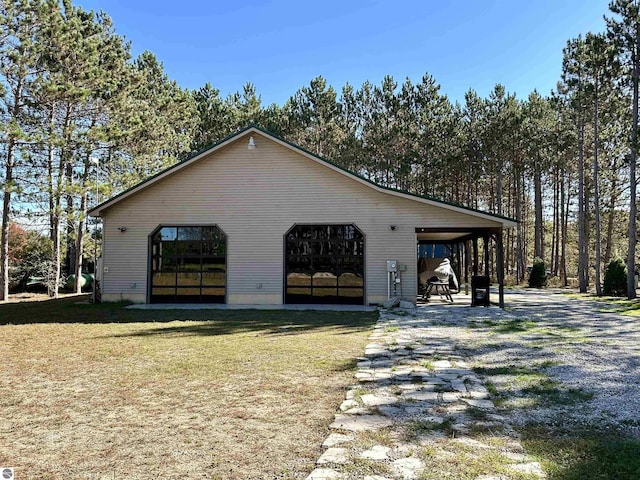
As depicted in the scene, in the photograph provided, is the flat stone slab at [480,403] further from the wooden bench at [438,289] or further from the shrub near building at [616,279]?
the shrub near building at [616,279]

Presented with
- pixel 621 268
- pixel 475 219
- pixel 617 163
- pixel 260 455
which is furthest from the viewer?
pixel 617 163

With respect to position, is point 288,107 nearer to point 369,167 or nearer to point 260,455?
point 369,167

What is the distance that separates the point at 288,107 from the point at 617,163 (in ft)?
59.6

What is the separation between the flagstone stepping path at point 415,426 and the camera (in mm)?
2834

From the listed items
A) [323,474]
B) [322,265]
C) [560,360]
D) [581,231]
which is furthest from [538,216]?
[323,474]

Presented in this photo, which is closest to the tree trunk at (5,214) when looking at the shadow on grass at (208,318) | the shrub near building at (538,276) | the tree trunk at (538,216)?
the shadow on grass at (208,318)

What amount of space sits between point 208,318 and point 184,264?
406cm

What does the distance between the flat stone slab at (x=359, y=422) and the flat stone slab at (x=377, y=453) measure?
1.12 feet

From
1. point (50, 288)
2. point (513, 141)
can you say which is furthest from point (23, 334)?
point (513, 141)

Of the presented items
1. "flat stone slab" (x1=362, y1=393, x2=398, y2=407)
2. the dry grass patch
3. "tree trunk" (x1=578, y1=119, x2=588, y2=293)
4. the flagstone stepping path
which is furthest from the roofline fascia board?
"tree trunk" (x1=578, y1=119, x2=588, y2=293)

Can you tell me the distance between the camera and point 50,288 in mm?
19266

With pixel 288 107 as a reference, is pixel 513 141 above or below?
below

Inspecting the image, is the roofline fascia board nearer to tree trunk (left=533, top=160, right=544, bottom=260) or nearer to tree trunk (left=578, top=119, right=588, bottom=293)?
tree trunk (left=578, top=119, right=588, bottom=293)

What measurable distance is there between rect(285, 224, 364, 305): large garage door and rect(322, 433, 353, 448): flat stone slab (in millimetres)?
10133
